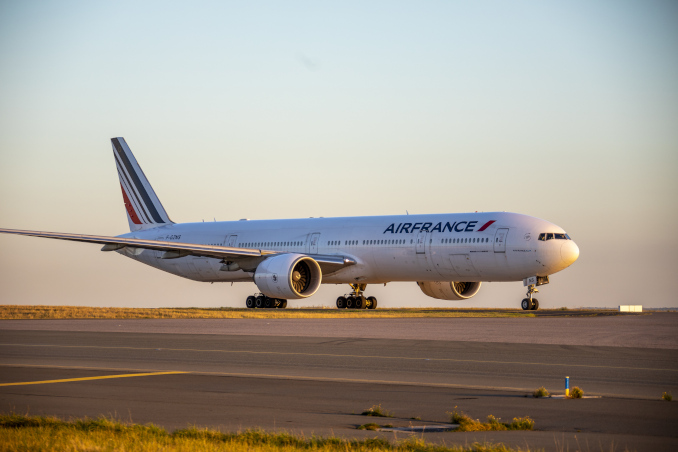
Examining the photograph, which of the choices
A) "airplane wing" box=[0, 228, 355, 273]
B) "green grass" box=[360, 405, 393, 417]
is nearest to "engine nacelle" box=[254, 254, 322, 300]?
"airplane wing" box=[0, 228, 355, 273]

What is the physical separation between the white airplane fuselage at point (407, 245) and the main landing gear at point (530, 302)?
2.27 ft

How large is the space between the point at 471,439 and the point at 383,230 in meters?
30.6

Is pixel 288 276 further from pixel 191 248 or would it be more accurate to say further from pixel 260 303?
pixel 260 303

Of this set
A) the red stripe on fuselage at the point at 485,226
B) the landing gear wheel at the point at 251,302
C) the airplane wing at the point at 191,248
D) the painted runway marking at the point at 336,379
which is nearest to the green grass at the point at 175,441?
the painted runway marking at the point at 336,379

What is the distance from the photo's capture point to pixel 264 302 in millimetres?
41562

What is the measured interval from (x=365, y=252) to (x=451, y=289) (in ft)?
14.2

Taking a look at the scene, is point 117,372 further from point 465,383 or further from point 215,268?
point 215,268

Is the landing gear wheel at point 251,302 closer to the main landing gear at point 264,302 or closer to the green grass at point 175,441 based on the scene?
the main landing gear at point 264,302

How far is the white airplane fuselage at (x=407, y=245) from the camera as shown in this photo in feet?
112

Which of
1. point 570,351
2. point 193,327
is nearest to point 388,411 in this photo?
point 570,351

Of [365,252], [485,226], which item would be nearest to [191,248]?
[365,252]

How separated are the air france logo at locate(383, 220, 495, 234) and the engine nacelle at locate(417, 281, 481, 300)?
3451mm

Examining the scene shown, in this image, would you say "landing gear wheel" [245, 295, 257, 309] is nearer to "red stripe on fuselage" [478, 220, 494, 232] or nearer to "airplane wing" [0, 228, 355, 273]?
"airplane wing" [0, 228, 355, 273]

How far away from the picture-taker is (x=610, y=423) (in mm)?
9086
